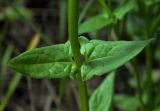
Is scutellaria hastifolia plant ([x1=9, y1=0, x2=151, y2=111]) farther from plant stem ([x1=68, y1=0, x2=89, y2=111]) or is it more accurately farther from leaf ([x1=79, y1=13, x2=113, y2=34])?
leaf ([x1=79, y1=13, x2=113, y2=34])

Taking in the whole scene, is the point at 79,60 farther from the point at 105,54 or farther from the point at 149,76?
the point at 149,76

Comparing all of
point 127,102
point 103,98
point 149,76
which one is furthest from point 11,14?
point 103,98

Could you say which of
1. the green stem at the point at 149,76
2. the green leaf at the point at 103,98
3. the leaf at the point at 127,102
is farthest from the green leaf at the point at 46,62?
the leaf at the point at 127,102

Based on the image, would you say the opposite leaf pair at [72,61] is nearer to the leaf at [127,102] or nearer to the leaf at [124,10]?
the leaf at [124,10]

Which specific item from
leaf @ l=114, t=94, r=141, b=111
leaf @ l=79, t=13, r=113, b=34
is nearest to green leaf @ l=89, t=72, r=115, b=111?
leaf @ l=79, t=13, r=113, b=34

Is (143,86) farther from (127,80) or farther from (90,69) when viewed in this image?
(90,69)

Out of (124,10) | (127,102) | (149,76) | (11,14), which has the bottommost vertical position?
(127,102)

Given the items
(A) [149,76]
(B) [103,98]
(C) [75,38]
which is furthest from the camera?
(A) [149,76]
